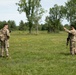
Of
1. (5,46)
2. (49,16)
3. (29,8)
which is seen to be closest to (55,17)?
(49,16)

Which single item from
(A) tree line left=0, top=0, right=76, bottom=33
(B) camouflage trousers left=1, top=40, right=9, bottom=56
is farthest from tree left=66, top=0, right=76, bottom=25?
(B) camouflage trousers left=1, top=40, right=9, bottom=56

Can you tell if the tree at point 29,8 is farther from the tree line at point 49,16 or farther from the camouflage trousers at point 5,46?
the camouflage trousers at point 5,46

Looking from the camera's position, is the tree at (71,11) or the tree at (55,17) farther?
the tree at (55,17)

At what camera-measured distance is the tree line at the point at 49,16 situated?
98.7 metres

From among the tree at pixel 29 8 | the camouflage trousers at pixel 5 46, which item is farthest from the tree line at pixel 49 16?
the camouflage trousers at pixel 5 46

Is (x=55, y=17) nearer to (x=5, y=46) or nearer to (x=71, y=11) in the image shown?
(x=71, y=11)

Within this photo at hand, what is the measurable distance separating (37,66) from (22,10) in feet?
283

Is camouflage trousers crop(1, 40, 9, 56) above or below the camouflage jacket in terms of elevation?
below

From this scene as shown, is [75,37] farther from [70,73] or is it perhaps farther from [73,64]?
[70,73]

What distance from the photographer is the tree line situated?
324ft

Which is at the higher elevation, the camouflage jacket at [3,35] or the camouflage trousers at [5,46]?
the camouflage jacket at [3,35]

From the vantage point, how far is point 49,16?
133250mm

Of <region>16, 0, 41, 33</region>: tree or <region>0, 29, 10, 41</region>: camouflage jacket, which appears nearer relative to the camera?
<region>0, 29, 10, 41</region>: camouflage jacket

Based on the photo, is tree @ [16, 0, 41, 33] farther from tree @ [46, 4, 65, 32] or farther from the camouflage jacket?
the camouflage jacket
